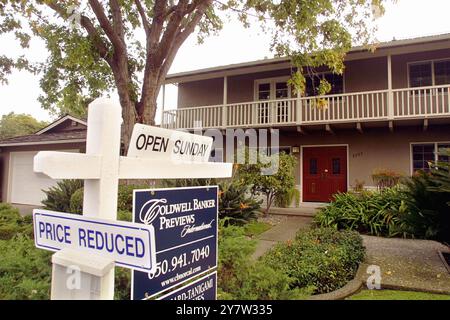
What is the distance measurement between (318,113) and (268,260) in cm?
867

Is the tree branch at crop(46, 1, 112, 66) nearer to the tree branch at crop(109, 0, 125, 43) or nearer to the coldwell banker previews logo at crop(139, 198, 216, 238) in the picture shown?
the tree branch at crop(109, 0, 125, 43)

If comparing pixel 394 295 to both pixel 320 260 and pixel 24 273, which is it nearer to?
pixel 320 260

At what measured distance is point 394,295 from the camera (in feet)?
14.3

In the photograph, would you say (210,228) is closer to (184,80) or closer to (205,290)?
(205,290)

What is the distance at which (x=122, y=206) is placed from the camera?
23.2ft

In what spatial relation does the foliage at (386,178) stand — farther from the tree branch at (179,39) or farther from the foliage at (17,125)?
the foliage at (17,125)

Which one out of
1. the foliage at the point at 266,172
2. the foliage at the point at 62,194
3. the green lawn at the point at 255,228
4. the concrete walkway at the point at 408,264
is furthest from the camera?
the foliage at the point at 266,172

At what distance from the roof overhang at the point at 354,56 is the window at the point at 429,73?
3.82 feet

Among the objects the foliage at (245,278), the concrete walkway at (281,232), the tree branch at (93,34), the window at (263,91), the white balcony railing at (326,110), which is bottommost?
the concrete walkway at (281,232)

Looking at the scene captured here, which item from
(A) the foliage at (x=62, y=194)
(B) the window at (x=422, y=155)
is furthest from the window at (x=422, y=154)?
(A) the foliage at (x=62, y=194)

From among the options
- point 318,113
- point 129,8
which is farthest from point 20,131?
point 318,113

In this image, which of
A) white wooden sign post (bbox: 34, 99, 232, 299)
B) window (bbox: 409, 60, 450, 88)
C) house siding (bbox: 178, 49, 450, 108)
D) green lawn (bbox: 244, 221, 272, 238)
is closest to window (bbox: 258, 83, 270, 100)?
house siding (bbox: 178, 49, 450, 108)

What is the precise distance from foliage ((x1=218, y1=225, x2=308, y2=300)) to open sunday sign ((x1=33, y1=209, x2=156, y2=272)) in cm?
A: 149

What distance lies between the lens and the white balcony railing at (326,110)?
1103 centimetres
